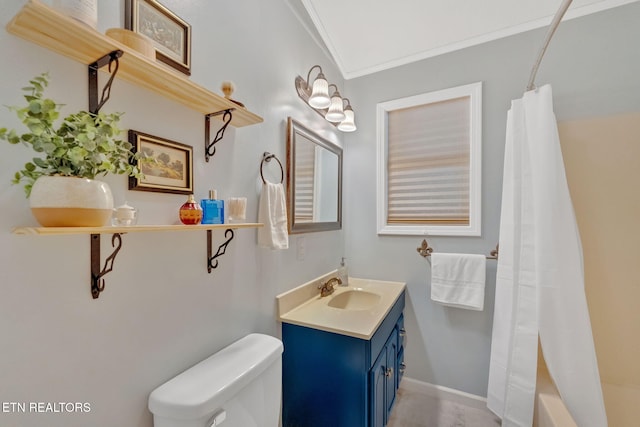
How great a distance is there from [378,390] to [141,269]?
47.7 inches

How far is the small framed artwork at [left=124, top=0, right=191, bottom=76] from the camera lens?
0.76 metres

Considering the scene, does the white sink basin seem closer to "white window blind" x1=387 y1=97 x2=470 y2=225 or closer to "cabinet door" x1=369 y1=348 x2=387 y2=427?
"cabinet door" x1=369 y1=348 x2=387 y2=427

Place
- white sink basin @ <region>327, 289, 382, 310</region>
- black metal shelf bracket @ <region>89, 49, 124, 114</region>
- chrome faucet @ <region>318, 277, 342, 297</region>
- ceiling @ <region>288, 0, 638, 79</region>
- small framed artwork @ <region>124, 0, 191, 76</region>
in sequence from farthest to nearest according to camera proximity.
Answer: white sink basin @ <region>327, 289, 382, 310</region>, chrome faucet @ <region>318, 277, 342, 297</region>, ceiling @ <region>288, 0, 638, 79</region>, small framed artwork @ <region>124, 0, 191, 76</region>, black metal shelf bracket @ <region>89, 49, 124, 114</region>

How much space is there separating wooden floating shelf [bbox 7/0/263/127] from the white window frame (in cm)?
146

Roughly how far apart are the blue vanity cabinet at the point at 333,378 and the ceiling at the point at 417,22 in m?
1.83

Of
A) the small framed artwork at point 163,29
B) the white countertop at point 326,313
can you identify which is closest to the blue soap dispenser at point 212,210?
the small framed artwork at point 163,29

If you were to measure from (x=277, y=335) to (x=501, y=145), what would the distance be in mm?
1828

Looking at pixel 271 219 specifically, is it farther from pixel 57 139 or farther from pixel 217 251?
pixel 57 139

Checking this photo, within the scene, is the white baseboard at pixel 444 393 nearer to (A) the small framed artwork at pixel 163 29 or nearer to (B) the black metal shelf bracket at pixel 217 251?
(B) the black metal shelf bracket at pixel 217 251

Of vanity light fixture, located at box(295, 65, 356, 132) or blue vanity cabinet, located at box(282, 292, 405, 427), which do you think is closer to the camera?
blue vanity cabinet, located at box(282, 292, 405, 427)

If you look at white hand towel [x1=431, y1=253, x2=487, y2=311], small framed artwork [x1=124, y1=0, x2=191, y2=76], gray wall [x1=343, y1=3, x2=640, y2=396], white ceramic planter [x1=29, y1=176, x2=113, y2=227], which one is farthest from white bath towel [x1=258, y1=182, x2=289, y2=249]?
white hand towel [x1=431, y1=253, x2=487, y2=311]

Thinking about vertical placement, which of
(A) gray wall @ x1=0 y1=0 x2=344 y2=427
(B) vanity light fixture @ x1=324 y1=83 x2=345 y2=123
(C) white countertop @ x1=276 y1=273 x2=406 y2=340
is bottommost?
(C) white countertop @ x1=276 y1=273 x2=406 y2=340

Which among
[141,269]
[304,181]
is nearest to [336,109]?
[304,181]

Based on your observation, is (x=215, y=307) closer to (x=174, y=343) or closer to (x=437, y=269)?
(x=174, y=343)
